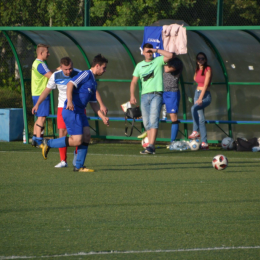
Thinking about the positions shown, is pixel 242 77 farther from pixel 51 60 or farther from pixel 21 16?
pixel 21 16

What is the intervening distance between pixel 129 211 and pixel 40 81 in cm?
634

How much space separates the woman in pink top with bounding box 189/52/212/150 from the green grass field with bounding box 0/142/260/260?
248cm

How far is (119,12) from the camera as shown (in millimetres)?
15648

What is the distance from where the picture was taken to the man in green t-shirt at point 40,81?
10.4 meters

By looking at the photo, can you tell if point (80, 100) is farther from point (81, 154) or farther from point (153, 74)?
point (153, 74)

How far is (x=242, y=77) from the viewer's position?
40.6ft

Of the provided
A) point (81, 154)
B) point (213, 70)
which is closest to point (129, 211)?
point (81, 154)

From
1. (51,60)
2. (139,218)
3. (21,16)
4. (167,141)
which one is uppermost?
(21,16)

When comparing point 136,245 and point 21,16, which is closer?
point 136,245

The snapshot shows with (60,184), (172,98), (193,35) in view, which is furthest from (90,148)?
(60,184)

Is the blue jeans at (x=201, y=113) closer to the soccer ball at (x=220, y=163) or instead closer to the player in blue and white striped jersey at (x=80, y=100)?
the soccer ball at (x=220, y=163)

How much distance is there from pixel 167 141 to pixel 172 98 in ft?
5.94

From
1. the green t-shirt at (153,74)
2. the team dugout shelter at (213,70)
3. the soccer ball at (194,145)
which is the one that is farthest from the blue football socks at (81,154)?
the team dugout shelter at (213,70)

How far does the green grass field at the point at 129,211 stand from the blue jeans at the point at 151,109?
122 cm
